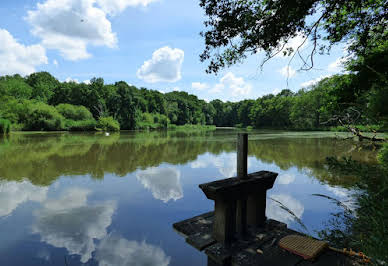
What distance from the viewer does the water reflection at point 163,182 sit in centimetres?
637

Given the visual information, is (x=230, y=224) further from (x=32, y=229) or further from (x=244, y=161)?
(x=32, y=229)

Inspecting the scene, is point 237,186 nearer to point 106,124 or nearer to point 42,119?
point 42,119

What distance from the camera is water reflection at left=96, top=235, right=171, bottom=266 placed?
11.0 feet

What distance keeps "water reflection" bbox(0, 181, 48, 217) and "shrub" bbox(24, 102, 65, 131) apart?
1414 inches

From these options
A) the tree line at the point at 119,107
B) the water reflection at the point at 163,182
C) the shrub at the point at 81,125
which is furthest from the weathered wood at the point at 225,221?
the shrub at the point at 81,125

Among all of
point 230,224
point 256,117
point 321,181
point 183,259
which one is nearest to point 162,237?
point 183,259

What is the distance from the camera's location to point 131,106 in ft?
164

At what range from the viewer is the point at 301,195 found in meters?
6.32

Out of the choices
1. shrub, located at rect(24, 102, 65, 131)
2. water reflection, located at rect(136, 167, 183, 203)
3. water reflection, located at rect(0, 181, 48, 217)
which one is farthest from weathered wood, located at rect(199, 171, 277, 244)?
shrub, located at rect(24, 102, 65, 131)

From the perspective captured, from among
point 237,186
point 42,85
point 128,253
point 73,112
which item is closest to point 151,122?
point 73,112

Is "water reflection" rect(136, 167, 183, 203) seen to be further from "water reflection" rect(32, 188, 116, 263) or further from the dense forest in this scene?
the dense forest

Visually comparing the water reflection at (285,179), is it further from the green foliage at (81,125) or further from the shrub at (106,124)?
the green foliage at (81,125)

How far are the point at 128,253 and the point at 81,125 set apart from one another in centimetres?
4313

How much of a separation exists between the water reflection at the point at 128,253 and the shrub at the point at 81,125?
42330 millimetres
